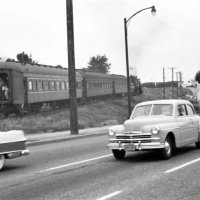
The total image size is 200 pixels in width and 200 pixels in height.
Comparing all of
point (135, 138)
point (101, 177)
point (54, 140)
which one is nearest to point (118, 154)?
point (135, 138)

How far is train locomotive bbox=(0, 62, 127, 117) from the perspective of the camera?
31266mm

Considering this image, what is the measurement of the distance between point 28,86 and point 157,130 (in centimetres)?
2176

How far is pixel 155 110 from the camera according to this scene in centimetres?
1438

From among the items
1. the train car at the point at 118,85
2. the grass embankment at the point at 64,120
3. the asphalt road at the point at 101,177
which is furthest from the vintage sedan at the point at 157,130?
the train car at the point at 118,85

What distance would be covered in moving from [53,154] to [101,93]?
125ft

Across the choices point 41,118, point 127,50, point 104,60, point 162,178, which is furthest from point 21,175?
point 104,60

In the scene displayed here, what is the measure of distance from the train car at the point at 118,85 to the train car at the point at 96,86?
1484mm

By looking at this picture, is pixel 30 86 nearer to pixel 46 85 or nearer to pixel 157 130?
pixel 46 85

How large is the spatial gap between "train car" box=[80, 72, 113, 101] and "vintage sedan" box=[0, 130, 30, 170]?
35.0 m

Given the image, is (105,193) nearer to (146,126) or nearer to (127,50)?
(146,126)

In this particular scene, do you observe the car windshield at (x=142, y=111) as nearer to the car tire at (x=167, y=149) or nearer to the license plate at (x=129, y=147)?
the car tire at (x=167, y=149)

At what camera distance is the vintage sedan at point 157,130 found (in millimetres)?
12906

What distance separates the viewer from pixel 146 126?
13039mm

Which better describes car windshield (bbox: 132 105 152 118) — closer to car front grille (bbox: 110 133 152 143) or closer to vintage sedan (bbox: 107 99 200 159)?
vintage sedan (bbox: 107 99 200 159)
